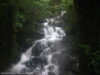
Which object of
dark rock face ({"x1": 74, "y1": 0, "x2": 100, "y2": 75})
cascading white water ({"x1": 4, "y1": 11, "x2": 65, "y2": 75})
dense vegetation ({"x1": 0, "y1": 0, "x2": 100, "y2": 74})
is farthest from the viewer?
cascading white water ({"x1": 4, "y1": 11, "x2": 65, "y2": 75})

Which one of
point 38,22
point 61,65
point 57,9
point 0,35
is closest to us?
point 0,35

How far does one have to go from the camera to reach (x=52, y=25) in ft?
44.7

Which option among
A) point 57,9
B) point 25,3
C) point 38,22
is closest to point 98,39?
point 25,3

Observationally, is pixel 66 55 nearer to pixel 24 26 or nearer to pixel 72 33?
pixel 72 33

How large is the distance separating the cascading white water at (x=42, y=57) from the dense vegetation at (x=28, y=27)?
1.37 ft

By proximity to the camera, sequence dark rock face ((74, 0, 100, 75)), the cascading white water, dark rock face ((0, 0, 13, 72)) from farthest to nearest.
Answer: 1. the cascading white water
2. dark rock face ((0, 0, 13, 72))
3. dark rock face ((74, 0, 100, 75))

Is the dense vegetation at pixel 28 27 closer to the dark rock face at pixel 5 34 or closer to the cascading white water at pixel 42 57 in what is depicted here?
the dark rock face at pixel 5 34

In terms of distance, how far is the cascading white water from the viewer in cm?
850

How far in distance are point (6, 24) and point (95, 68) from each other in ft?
15.2

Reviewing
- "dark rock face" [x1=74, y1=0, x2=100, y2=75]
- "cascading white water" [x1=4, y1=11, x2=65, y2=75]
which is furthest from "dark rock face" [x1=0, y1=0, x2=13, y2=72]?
"dark rock face" [x1=74, y1=0, x2=100, y2=75]

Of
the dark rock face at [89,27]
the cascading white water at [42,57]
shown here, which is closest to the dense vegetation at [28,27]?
the dark rock face at [89,27]

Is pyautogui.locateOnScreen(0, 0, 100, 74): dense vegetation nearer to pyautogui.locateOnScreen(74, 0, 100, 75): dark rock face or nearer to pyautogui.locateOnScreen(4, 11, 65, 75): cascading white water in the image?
pyautogui.locateOnScreen(74, 0, 100, 75): dark rock face

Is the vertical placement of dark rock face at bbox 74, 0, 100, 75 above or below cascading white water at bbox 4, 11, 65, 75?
above

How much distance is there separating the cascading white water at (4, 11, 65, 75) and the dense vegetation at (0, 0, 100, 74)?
0.42m
